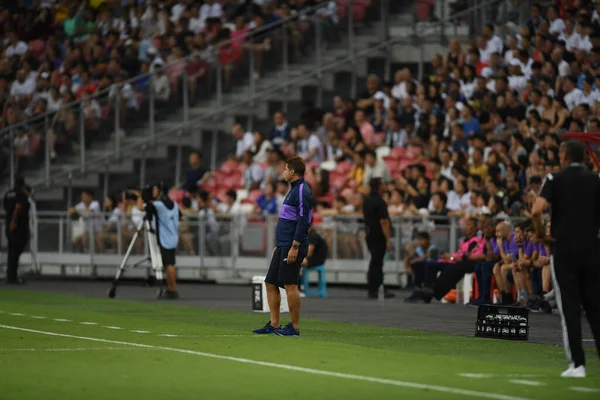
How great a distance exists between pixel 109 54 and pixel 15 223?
9304 millimetres

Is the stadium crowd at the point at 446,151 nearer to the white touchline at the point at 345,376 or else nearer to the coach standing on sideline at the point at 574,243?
the white touchline at the point at 345,376

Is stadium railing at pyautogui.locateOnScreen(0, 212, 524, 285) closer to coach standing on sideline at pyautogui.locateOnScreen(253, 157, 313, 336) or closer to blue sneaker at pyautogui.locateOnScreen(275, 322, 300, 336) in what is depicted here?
coach standing on sideline at pyautogui.locateOnScreen(253, 157, 313, 336)

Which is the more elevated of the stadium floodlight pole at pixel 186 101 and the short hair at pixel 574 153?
the stadium floodlight pole at pixel 186 101

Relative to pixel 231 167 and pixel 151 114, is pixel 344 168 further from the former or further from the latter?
pixel 151 114

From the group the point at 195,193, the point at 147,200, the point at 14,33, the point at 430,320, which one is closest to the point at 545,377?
the point at 430,320

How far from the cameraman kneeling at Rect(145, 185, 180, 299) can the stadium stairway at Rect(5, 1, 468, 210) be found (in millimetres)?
9381

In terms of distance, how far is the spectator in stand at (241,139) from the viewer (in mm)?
34125

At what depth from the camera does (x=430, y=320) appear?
66.0ft

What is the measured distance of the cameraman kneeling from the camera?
81.7 feet

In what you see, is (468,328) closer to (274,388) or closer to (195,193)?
(274,388)

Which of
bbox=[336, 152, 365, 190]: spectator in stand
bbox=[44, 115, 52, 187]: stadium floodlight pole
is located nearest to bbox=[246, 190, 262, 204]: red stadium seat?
bbox=[336, 152, 365, 190]: spectator in stand

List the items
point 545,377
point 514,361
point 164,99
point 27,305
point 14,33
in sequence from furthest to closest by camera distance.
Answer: point 14,33 → point 164,99 → point 27,305 → point 514,361 → point 545,377

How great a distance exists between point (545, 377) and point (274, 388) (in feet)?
8.23

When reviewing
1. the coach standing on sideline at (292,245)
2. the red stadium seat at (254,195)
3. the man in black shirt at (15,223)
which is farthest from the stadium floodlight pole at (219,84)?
the coach standing on sideline at (292,245)
